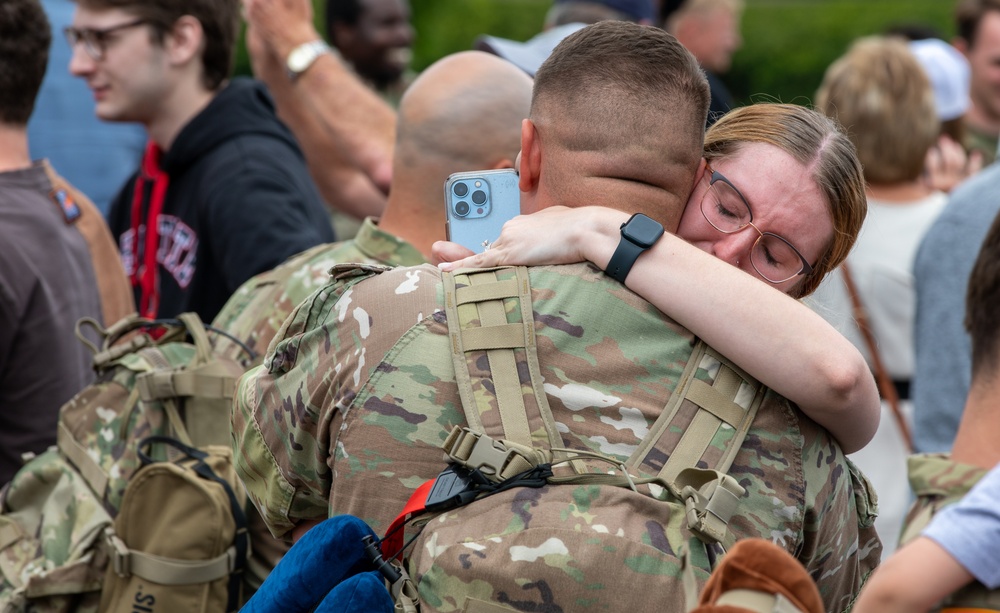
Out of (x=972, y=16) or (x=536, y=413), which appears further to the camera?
(x=972, y=16)

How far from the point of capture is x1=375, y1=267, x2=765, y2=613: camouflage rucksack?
1.65m

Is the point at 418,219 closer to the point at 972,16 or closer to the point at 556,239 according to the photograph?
the point at 556,239

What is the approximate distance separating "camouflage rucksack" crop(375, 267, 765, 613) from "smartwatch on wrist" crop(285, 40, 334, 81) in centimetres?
259

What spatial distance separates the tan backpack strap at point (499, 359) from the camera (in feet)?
5.79

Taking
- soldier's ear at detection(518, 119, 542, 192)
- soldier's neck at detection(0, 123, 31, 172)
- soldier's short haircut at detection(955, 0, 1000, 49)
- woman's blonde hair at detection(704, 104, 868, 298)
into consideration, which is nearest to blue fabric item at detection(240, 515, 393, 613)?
soldier's ear at detection(518, 119, 542, 192)

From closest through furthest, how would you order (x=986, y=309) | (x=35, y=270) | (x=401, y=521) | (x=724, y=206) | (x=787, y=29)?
(x=401, y=521)
(x=724, y=206)
(x=986, y=309)
(x=35, y=270)
(x=787, y=29)

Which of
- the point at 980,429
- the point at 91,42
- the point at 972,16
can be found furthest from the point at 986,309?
the point at 972,16

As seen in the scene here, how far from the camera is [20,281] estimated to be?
10.7ft

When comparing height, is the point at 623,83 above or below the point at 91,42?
above

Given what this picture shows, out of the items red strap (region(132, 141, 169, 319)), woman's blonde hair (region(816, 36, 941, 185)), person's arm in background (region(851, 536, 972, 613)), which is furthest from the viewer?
woman's blonde hair (region(816, 36, 941, 185))

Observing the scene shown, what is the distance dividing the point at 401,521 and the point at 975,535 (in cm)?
87

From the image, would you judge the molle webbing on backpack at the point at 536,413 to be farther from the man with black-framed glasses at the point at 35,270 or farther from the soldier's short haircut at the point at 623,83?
the man with black-framed glasses at the point at 35,270

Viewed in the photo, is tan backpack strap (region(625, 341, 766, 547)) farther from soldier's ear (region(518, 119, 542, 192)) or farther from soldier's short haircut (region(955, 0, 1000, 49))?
soldier's short haircut (region(955, 0, 1000, 49))

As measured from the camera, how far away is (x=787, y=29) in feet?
46.9
